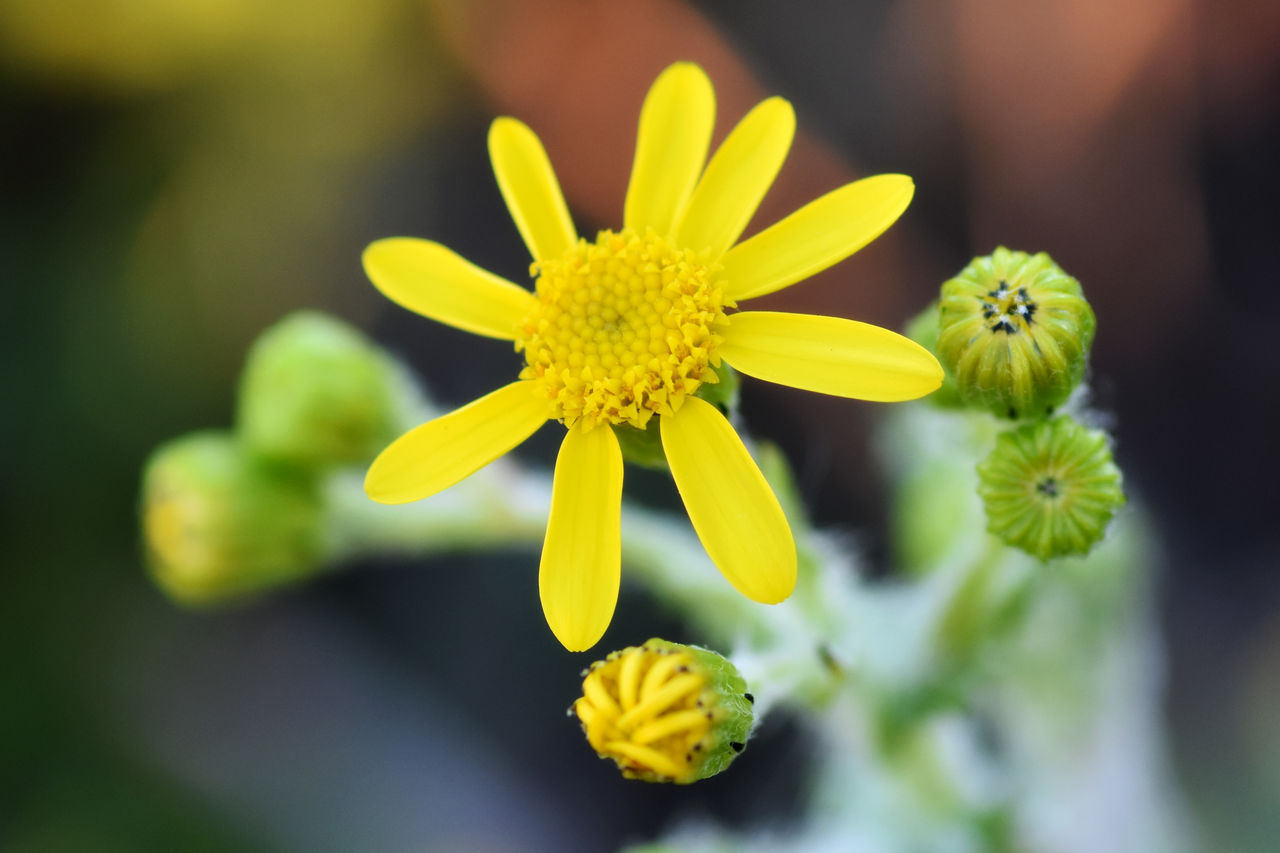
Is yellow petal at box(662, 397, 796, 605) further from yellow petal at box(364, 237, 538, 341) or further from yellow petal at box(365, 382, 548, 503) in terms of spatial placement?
yellow petal at box(364, 237, 538, 341)

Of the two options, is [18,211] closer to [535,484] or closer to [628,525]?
[535,484]

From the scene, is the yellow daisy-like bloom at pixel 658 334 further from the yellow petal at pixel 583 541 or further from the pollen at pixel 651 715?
the pollen at pixel 651 715

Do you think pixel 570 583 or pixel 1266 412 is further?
pixel 1266 412

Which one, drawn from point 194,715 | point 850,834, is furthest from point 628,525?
point 194,715

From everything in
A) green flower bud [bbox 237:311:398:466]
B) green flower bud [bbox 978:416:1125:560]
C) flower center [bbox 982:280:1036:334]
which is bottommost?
green flower bud [bbox 237:311:398:466]

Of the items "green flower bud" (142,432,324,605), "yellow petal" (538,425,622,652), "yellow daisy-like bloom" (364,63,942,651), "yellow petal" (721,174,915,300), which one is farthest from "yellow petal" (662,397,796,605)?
"green flower bud" (142,432,324,605)
